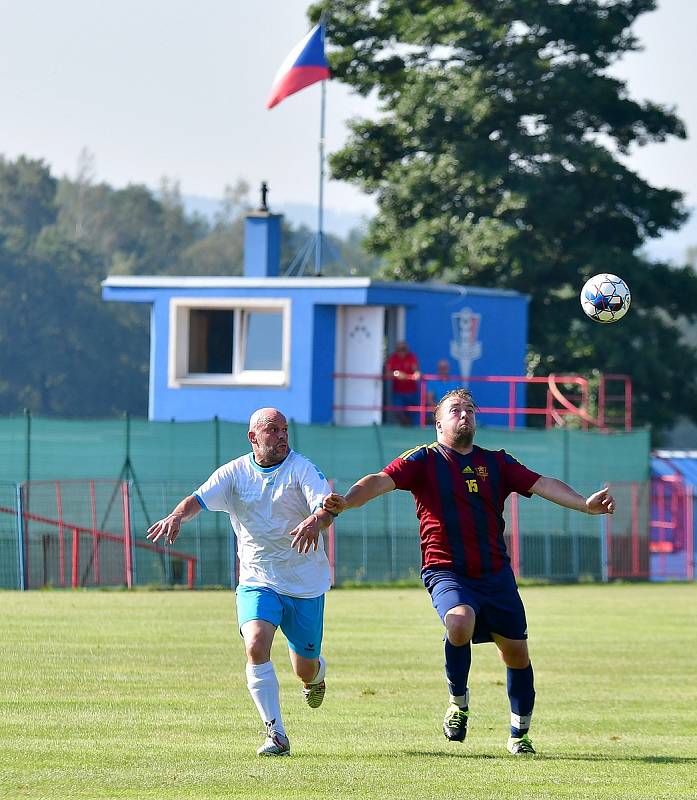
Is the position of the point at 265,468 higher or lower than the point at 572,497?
higher

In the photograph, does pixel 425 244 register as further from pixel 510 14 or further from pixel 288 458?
pixel 288 458

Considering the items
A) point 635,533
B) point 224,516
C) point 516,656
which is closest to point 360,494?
point 516,656

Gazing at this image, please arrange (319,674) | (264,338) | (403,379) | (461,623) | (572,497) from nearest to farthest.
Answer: (461,623), (572,497), (319,674), (403,379), (264,338)

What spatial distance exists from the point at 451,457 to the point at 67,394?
77861 mm

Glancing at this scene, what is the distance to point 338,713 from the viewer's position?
1126cm

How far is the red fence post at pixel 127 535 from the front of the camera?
24984mm

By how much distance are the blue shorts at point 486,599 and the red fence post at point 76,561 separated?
16.4m

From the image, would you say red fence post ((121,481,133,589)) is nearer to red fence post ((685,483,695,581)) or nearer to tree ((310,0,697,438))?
red fence post ((685,483,695,581))

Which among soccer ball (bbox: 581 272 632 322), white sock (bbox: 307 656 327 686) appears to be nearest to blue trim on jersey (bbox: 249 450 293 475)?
white sock (bbox: 307 656 327 686)

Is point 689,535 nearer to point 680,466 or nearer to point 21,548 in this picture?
point 680,466

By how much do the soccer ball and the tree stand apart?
2672 cm

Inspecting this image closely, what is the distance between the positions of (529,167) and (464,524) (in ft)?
120

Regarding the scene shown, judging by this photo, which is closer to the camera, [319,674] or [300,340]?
[319,674]

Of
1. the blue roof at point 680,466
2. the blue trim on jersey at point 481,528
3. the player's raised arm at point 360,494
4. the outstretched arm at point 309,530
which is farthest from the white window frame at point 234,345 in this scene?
the outstretched arm at point 309,530
